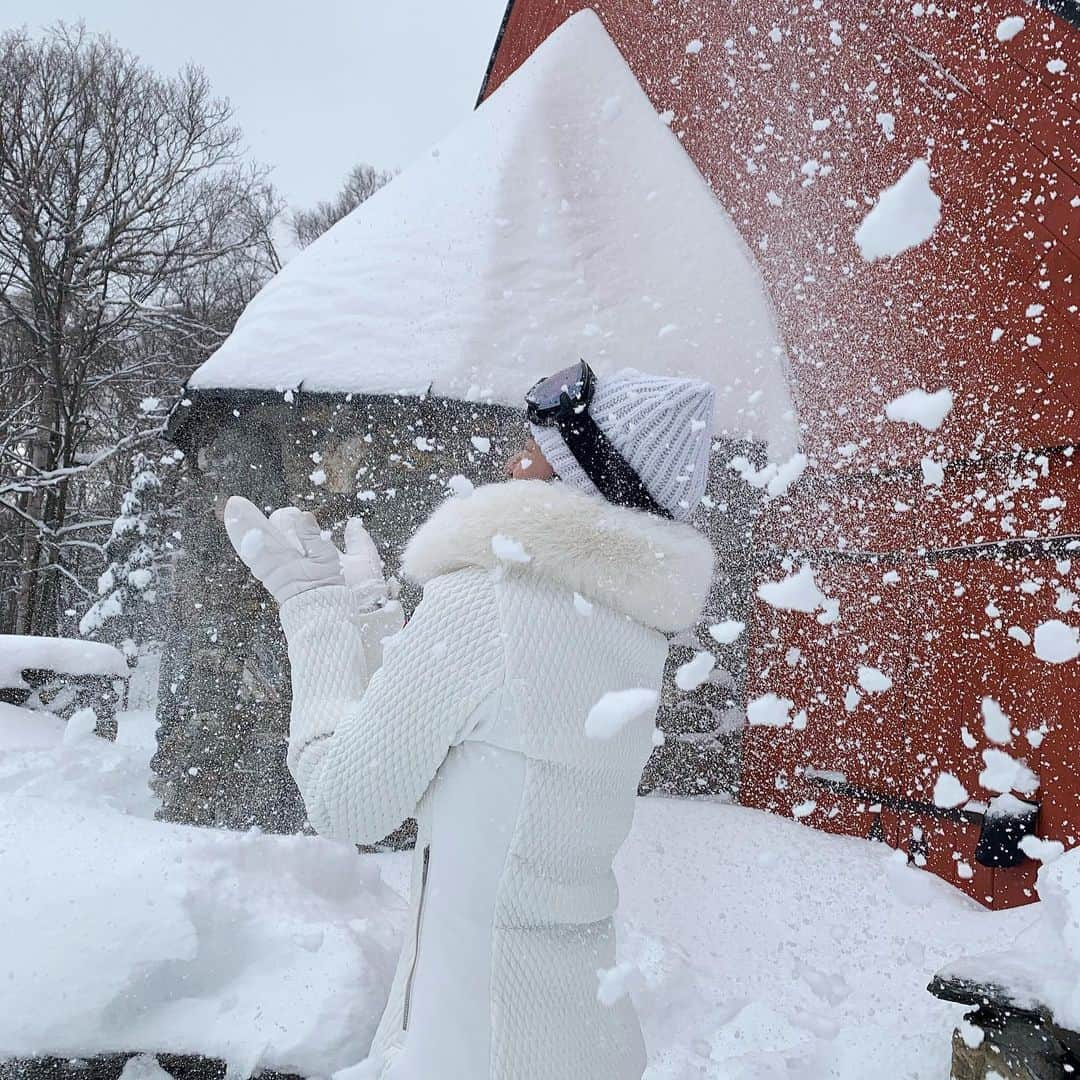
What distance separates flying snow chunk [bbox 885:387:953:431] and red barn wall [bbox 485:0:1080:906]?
0.05 meters

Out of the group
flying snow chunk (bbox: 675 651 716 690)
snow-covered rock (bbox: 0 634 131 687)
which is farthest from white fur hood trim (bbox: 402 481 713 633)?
snow-covered rock (bbox: 0 634 131 687)

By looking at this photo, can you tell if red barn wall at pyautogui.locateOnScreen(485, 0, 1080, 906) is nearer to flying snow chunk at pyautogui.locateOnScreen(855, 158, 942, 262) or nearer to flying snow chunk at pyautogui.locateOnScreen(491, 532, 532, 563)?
flying snow chunk at pyautogui.locateOnScreen(855, 158, 942, 262)

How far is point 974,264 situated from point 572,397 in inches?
117

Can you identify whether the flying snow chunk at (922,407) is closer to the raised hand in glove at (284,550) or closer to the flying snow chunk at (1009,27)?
the flying snow chunk at (1009,27)

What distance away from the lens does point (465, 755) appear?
4.35 feet

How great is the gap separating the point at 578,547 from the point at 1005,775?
2.87 metres

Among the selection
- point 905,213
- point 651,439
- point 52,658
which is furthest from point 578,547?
point 52,658

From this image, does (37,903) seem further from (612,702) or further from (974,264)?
(974,264)

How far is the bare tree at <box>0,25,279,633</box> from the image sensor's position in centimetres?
1341

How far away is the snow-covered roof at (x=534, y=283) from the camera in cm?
482

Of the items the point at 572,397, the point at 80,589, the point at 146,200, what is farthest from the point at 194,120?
the point at 572,397

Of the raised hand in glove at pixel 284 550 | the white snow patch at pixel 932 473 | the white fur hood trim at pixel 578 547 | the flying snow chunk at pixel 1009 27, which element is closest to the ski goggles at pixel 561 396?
the white fur hood trim at pixel 578 547

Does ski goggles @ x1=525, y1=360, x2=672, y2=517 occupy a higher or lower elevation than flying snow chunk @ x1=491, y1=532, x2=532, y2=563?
higher

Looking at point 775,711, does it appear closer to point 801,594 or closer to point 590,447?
point 801,594
